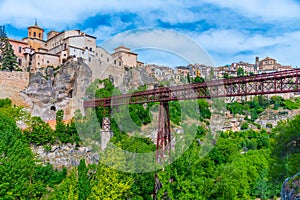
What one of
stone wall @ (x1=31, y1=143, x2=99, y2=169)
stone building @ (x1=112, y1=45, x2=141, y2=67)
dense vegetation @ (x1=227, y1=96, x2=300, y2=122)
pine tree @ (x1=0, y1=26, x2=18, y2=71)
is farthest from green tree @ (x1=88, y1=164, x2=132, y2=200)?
dense vegetation @ (x1=227, y1=96, x2=300, y2=122)

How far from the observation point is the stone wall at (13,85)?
38938 millimetres

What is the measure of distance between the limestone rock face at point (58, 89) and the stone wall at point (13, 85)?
0.69m

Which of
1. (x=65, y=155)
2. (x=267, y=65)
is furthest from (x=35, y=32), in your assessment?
(x=267, y=65)

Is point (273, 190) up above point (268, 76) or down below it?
below

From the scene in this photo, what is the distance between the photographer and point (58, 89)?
4328 cm

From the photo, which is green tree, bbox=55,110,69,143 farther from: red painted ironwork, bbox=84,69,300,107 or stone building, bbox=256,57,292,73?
stone building, bbox=256,57,292,73

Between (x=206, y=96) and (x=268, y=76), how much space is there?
442 centimetres

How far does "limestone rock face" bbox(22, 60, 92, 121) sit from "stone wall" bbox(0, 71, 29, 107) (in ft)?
2.25

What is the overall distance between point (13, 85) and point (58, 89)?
18.5 ft

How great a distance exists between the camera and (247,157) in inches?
1551

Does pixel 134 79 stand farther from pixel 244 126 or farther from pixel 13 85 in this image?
pixel 244 126

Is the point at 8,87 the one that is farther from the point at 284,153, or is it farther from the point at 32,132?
the point at 284,153

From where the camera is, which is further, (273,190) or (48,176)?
(273,190)

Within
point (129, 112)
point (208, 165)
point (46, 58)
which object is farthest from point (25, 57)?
point (208, 165)
